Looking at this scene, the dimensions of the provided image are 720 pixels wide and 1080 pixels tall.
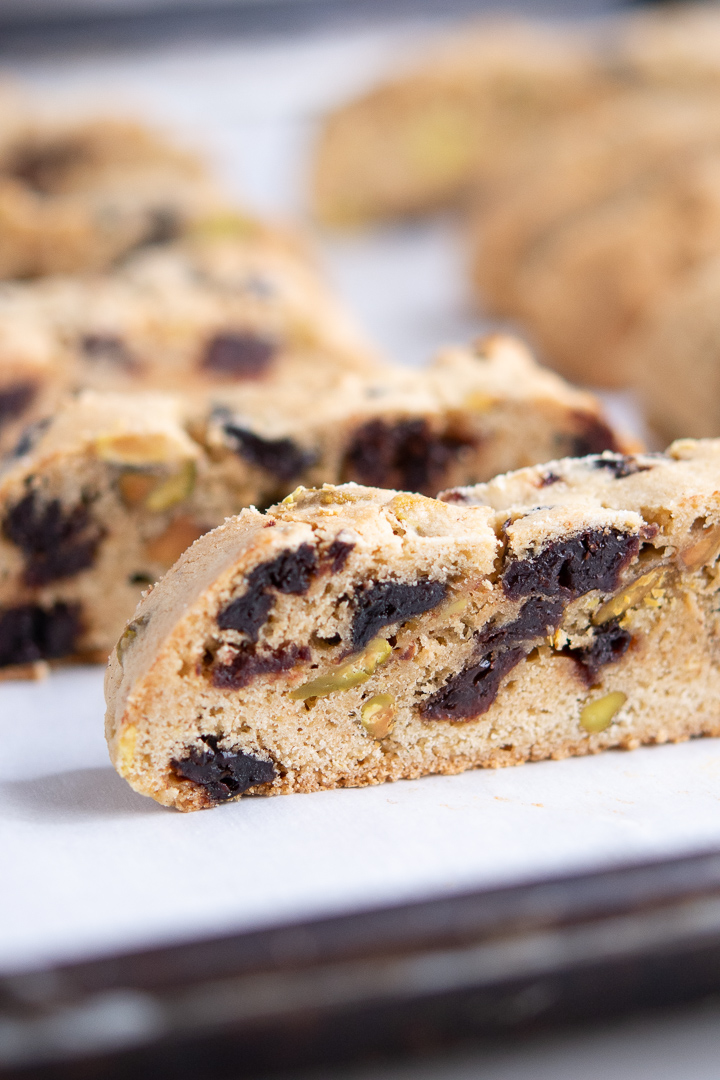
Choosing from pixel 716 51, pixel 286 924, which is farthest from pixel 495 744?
pixel 716 51

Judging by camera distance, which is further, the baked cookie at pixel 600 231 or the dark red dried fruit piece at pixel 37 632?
the baked cookie at pixel 600 231

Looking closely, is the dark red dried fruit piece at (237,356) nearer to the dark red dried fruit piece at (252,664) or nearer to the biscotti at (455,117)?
the dark red dried fruit piece at (252,664)

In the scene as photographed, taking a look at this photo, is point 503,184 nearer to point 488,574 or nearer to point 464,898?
point 488,574

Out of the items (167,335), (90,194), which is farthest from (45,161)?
(167,335)

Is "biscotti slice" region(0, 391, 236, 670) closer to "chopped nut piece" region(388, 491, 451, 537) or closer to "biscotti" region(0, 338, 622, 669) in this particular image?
"biscotti" region(0, 338, 622, 669)

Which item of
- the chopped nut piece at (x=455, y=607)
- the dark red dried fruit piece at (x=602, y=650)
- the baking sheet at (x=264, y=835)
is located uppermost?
the chopped nut piece at (x=455, y=607)

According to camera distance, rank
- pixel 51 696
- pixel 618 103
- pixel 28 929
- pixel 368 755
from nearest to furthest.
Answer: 1. pixel 28 929
2. pixel 368 755
3. pixel 51 696
4. pixel 618 103

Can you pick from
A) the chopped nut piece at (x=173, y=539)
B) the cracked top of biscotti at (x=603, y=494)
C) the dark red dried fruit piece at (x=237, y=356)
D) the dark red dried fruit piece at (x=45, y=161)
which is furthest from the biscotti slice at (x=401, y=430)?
the dark red dried fruit piece at (x=45, y=161)
